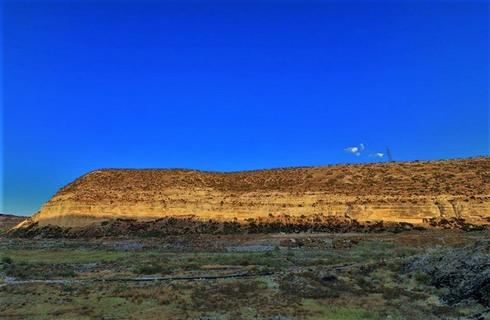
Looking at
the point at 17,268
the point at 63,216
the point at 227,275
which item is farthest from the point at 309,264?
the point at 63,216

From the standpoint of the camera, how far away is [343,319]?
1872 cm

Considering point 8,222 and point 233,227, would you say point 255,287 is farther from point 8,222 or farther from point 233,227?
point 8,222

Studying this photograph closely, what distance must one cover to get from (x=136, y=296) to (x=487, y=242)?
1776 cm

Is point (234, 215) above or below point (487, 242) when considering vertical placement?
above

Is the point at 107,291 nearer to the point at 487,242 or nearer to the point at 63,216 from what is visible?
the point at 487,242

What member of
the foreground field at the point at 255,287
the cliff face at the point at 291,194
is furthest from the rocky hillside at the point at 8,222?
the foreground field at the point at 255,287

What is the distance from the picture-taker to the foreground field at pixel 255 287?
19859 mm

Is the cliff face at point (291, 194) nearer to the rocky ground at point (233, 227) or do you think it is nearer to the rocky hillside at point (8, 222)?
the rocky ground at point (233, 227)

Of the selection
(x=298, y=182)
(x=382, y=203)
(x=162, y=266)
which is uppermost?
(x=298, y=182)

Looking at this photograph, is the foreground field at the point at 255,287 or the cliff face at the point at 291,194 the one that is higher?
the cliff face at the point at 291,194

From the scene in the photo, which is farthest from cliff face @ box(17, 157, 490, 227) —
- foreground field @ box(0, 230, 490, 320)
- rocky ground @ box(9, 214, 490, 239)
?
foreground field @ box(0, 230, 490, 320)

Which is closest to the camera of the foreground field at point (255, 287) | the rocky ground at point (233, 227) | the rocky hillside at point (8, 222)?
the foreground field at point (255, 287)

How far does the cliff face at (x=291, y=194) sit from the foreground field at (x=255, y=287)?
26704mm

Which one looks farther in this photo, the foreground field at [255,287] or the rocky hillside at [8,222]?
the rocky hillside at [8,222]
